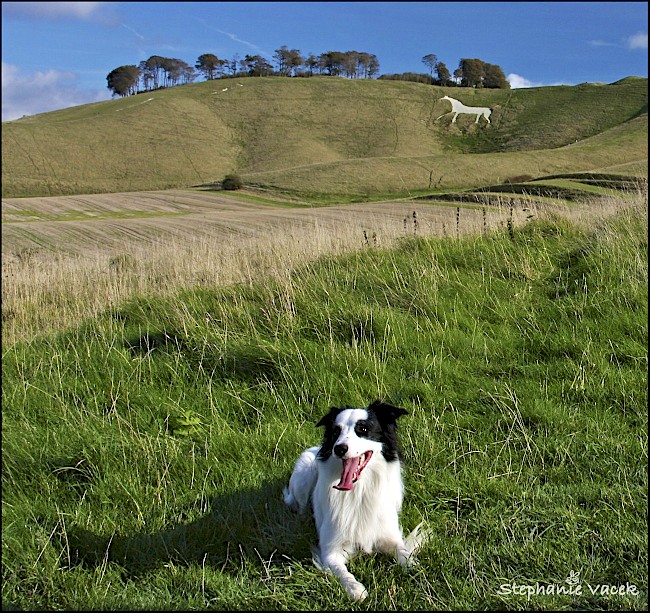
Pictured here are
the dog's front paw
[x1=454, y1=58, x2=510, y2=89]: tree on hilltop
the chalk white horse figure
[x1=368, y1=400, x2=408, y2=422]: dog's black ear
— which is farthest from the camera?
[x1=454, y1=58, x2=510, y2=89]: tree on hilltop

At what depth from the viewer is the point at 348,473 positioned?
325 centimetres

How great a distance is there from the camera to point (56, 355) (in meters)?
5.86

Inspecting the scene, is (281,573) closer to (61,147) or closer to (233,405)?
(233,405)

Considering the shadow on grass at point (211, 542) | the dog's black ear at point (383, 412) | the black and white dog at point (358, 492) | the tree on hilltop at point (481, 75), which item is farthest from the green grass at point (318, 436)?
the tree on hilltop at point (481, 75)

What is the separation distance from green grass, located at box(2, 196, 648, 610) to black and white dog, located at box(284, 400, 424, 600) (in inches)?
4.9

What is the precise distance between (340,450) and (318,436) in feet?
4.43

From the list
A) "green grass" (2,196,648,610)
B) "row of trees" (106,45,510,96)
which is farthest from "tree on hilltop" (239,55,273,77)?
"green grass" (2,196,648,610)

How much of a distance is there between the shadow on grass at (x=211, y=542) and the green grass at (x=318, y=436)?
0.01 m

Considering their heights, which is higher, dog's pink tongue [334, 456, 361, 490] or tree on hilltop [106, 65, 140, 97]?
tree on hilltop [106, 65, 140, 97]

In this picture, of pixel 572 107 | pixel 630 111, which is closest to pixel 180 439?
pixel 630 111

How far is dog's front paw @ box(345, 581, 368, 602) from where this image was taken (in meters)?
3.03

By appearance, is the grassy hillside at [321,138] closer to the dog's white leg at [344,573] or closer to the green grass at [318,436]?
the green grass at [318,436]

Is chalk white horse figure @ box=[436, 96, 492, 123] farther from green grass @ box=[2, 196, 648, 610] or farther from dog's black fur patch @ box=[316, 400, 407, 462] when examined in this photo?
dog's black fur patch @ box=[316, 400, 407, 462]

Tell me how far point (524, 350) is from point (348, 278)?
9.48 feet
